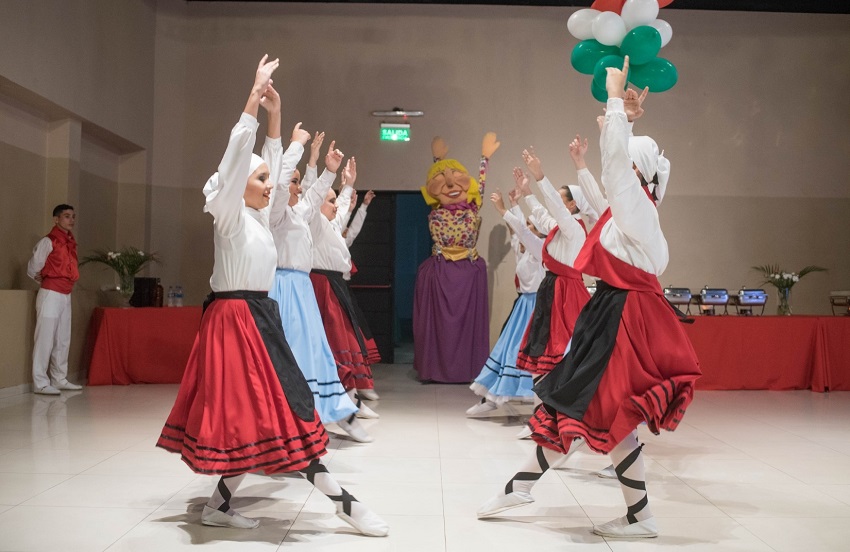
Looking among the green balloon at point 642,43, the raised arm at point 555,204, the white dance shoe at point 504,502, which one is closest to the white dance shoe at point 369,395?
the raised arm at point 555,204

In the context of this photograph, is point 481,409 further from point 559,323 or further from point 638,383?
point 638,383

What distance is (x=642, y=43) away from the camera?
10.5 feet

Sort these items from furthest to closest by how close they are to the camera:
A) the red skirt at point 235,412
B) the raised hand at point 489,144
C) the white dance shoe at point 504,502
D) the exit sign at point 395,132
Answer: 1. the exit sign at point 395,132
2. the raised hand at point 489,144
3. the white dance shoe at point 504,502
4. the red skirt at point 235,412

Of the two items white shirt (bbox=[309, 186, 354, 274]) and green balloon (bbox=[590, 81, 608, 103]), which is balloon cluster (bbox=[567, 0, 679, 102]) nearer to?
green balloon (bbox=[590, 81, 608, 103])

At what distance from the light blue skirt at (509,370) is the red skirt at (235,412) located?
2.57m

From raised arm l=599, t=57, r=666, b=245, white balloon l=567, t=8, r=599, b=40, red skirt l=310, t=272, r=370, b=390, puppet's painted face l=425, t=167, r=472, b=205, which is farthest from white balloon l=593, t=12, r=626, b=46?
puppet's painted face l=425, t=167, r=472, b=205

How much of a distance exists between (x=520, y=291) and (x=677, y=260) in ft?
11.4

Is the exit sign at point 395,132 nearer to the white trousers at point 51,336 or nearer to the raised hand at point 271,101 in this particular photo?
the white trousers at point 51,336

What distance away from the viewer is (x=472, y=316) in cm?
756

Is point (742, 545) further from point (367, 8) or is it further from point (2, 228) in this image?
point (367, 8)

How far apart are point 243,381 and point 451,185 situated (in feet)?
16.4

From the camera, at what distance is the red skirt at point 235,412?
8.71 feet

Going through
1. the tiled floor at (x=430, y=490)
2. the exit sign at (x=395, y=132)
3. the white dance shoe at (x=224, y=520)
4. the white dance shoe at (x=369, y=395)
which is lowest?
the white dance shoe at (x=369, y=395)

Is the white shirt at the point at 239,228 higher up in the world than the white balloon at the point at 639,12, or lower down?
lower down
